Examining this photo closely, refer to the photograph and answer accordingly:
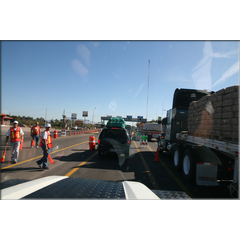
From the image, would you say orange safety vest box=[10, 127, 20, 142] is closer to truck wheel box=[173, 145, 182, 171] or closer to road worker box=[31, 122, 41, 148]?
road worker box=[31, 122, 41, 148]

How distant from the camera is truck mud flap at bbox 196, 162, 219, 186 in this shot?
4750 millimetres

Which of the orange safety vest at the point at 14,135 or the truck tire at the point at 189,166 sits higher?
the orange safety vest at the point at 14,135

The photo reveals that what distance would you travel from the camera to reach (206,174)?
482 cm

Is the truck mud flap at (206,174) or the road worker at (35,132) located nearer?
the truck mud flap at (206,174)

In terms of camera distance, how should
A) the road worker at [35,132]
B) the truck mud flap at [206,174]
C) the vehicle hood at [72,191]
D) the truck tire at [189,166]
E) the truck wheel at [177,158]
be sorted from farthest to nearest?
1. the road worker at [35,132]
2. the truck wheel at [177,158]
3. the truck tire at [189,166]
4. the truck mud flap at [206,174]
5. the vehicle hood at [72,191]

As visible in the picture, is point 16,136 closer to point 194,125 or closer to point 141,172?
point 141,172

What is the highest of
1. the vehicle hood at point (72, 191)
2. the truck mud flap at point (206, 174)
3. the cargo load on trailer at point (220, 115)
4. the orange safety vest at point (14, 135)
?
the cargo load on trailer at point (220, 115)

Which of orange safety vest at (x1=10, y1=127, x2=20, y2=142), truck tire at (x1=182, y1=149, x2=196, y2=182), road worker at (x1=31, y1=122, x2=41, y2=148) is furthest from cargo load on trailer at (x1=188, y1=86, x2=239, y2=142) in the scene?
road worker at (x1=31, y1=122, x2=41, y2=148)

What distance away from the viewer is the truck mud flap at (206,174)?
4750 mm

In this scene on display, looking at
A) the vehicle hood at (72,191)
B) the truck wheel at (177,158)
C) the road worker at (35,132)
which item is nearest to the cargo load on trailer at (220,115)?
the truck wheel at (177,158)

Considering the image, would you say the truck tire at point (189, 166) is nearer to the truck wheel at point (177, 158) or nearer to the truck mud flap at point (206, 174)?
the truck mud flap at point (206, 174)

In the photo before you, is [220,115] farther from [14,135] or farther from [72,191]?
[14,135]

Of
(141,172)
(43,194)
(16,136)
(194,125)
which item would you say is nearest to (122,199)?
(43,194)

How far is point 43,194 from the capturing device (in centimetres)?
221
